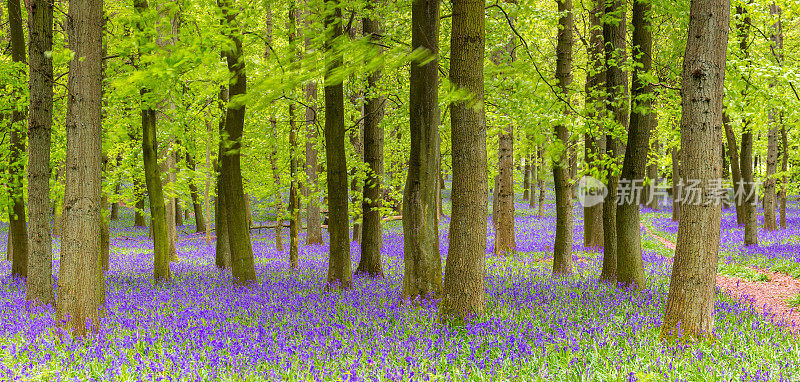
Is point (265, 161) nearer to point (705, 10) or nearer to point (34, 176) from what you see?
point (34, 176)

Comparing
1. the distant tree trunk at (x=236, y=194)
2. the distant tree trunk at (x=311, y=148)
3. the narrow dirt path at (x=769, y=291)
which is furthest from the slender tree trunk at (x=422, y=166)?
the distant tree trunk at (x=311, y=148)

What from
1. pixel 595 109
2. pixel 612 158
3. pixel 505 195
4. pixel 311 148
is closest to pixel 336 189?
pixel 595 109

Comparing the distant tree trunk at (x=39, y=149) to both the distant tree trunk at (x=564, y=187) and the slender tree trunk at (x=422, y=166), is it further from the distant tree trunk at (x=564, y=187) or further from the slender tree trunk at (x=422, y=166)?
the distant tree trunk at (x=564, y=187)

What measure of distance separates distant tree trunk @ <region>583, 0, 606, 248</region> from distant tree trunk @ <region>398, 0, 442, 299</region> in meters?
2.97

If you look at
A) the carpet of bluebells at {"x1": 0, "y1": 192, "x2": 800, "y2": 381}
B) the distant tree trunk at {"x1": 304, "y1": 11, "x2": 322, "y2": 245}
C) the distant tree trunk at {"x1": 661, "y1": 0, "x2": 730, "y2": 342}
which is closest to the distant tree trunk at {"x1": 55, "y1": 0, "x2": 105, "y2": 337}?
the carpet of bluebells at {"x1": 0, "y1": 192, "x2": 800, "y2": 381}

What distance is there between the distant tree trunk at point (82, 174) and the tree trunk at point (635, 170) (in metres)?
7.87

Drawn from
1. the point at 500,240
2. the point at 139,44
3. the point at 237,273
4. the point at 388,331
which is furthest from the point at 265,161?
the point at 388,331

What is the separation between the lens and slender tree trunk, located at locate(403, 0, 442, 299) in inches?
284

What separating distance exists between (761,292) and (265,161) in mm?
21013

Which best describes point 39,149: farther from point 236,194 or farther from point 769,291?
point 769,291

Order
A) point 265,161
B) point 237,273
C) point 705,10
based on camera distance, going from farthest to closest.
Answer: point 265,161, point 237,273, point 705,10

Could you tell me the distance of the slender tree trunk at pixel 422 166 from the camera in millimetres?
7203

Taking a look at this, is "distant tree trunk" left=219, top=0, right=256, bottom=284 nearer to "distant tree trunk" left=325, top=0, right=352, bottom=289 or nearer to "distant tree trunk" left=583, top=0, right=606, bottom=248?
"distant tree trunk" left=325, top=0, right=352, bottom=289

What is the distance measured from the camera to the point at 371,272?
1015 cm
